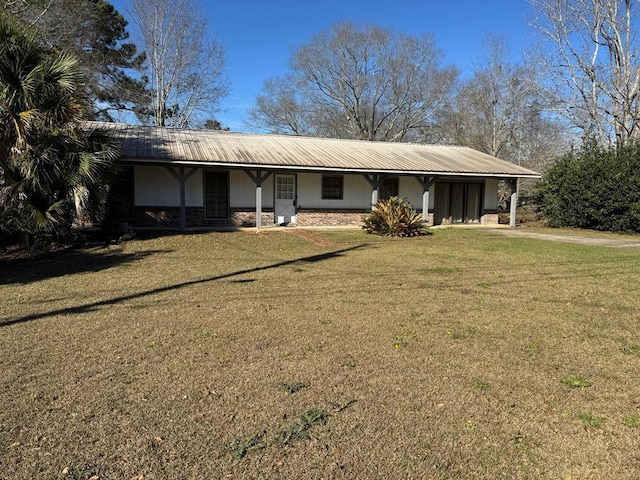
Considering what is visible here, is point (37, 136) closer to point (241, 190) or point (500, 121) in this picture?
point (241, 190)

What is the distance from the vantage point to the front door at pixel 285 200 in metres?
17.6

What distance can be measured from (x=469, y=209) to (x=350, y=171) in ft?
24.5

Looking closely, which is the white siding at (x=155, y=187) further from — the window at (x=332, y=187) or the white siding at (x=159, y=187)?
the window at (x=332, y=187)

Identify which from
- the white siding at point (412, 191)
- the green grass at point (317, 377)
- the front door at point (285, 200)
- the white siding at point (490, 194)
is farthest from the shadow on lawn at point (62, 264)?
the white siding at point (490, 194)

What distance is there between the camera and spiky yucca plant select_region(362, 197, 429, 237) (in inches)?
580

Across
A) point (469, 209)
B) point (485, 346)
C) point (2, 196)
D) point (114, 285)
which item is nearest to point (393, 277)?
point (485, 346)

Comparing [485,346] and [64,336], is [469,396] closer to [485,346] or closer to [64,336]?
[485,346]

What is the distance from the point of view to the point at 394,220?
48.3 feet

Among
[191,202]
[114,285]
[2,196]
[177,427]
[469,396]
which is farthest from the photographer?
[191,202]

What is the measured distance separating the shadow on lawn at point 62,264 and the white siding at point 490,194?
15.2 m

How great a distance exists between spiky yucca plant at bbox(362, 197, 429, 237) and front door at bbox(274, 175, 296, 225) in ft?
11.8

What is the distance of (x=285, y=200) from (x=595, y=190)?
12.4 m

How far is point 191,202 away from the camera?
16391 millimetres

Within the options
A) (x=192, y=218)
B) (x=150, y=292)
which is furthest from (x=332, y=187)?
(x=150, y=292)
